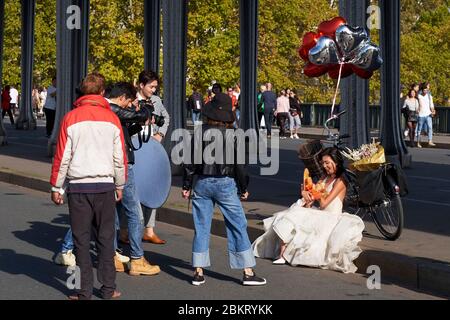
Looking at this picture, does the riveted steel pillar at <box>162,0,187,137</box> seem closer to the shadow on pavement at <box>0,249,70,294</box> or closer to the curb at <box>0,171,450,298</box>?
the shadow on pavement at <box>0,249,70,294</box>

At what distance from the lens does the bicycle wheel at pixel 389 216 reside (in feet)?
37.6

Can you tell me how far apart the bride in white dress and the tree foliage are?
36124 mm

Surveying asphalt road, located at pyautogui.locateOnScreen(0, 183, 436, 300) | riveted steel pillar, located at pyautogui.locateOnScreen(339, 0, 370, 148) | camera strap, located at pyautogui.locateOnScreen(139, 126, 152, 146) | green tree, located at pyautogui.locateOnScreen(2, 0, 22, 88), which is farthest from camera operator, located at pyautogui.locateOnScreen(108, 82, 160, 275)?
green tree, located at pyautogui.locateOnScreen(2, 0, 22, 88)

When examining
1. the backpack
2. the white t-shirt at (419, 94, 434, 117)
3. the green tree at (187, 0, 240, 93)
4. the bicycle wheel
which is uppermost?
the green tree at (187, 0, 240, 93)

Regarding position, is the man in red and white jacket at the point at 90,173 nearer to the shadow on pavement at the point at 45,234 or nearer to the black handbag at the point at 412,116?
the shadow on pavement at the point at 45,234

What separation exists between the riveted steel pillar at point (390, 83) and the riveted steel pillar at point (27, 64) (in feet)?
61.8

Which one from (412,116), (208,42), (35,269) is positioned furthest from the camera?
(208,42)

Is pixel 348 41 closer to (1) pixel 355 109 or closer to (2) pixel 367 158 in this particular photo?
(2) pixel 367 158

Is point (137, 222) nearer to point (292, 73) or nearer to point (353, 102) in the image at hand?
point (353, 102)

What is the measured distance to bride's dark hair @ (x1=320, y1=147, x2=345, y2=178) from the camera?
37.1 ft

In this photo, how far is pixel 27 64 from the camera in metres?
39.1

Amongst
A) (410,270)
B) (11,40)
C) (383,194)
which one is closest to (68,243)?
(410,270)

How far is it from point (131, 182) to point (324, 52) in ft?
11.9
